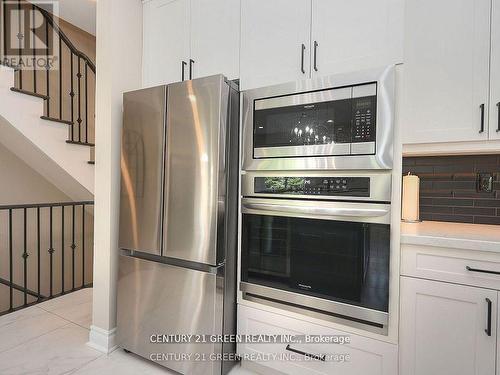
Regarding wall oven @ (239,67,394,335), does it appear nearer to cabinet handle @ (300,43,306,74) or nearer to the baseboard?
cabinet handle @ (300,43,306,74)

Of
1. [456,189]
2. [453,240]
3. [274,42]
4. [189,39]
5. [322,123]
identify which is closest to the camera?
[453,240]

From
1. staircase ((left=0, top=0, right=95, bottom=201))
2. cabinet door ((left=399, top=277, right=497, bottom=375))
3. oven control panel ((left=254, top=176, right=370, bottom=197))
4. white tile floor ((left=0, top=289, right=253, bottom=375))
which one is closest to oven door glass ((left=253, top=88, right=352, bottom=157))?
oven control panel ((left=254, top=176, right=370, bottom=197))

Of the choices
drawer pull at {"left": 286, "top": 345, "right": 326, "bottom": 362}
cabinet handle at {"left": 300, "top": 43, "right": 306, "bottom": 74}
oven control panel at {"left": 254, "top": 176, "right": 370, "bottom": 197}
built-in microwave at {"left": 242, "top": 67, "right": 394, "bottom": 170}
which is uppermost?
cabinet handle at {"left": 300, "top": 43, "right": 306, "bottom": 74}

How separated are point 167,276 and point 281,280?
2.32 ft

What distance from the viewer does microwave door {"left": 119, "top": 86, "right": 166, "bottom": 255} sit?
174cm

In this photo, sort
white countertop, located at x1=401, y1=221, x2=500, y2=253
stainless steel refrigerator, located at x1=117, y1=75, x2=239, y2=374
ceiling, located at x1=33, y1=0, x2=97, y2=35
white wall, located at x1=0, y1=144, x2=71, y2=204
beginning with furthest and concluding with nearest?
1. white wall, located at x1=0, y1=144, x2=71, y2=204
2. ceiling, located at x1=33, y1=0, x2=97, y2=35
3. stainless steel refrigerator, located at x1=117, y1=75, x2=239, y2=374
4. white countertop, located at x1=401, y1=221, x2=500, y2=253

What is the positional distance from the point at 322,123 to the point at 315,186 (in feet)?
→ 1.10

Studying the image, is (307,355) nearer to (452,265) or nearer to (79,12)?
(452,265)

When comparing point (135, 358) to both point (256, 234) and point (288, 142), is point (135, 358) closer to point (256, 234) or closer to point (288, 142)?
point (256, 234)

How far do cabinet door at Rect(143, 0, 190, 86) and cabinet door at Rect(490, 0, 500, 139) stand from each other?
1.70 meters

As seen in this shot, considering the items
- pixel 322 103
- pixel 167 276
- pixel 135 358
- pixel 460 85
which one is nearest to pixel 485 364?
pixel 460 85

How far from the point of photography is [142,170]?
5.93 ft

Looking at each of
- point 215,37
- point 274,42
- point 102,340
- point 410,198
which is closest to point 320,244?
point 410,198

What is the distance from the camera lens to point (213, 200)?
1.57m
